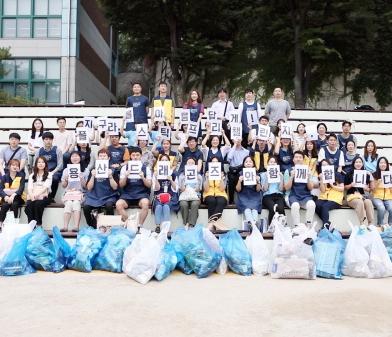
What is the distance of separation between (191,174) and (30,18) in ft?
70.7

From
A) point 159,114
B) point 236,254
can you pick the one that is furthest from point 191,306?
point 159,114

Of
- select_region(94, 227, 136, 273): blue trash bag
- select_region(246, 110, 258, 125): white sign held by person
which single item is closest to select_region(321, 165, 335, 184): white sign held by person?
select_region(246, 110, 258, 125): white sign held by person

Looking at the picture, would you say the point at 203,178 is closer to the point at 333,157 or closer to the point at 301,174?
the point at 301,174

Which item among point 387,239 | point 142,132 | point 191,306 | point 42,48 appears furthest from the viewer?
point 42,48

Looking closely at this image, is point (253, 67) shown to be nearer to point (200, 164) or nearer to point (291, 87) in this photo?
point (291, 87)

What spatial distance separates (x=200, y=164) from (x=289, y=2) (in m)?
15.1

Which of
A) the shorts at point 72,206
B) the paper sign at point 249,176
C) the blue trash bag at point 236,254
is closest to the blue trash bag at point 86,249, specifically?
the shorts at point 72,206

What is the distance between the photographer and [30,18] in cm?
2612

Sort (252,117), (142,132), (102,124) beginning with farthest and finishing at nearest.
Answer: (252,117), (102,124), (142,132)

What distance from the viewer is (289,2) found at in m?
21.3

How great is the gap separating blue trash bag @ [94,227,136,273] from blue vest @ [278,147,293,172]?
11.0ft

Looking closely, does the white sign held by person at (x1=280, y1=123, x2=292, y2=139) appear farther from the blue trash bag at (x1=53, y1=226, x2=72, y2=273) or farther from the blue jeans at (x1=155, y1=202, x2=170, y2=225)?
the blue trash bag at (x1=53, y1=226, x2=72, y2=273)

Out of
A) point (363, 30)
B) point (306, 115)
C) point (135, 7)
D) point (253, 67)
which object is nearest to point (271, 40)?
point (253, 67)

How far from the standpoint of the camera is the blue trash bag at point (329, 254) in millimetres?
6223
